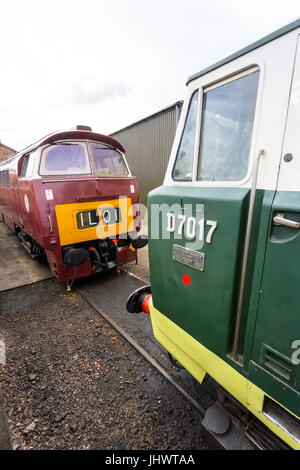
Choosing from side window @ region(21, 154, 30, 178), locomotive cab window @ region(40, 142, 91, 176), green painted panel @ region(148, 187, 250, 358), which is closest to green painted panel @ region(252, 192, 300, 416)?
green painted panel @ region(148, 187, 250, 358)

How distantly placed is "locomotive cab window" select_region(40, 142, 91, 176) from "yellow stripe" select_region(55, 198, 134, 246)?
60 centimetres

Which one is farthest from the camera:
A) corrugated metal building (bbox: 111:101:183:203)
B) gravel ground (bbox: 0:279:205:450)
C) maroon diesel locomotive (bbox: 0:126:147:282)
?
corrugated metal building (bbox: 111:101:183:203)

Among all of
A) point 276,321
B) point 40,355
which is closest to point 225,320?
point 276,321

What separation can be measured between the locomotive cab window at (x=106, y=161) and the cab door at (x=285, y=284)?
350cm

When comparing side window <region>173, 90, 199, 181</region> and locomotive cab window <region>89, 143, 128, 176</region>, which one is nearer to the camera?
side window <region>173, 90, 199, 181</region>

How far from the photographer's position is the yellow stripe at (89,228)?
359cm

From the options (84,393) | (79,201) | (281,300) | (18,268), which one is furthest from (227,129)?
(18,268)

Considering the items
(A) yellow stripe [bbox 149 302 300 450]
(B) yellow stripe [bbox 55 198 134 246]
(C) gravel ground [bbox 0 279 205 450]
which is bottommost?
(C) gravel ground [bbox 0 279 205 450]

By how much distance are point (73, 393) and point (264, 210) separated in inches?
91.9

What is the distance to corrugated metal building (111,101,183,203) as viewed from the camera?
29.2ft

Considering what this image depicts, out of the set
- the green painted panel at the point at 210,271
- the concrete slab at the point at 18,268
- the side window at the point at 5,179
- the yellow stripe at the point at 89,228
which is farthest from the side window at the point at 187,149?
the side window at the point at 5,179

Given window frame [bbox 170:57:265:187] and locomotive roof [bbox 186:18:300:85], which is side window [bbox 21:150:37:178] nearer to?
window frame [bbox 170:57:265:187]

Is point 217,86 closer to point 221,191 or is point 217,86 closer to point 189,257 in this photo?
point 221,191

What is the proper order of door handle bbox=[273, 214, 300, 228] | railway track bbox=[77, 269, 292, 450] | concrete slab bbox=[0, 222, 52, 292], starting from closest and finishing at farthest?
door handle bbox=[273, 214, 300, 228] → railway track bbox=[77, 269, 292, 450] → concrete slab bbox=[0, 222, 52, 292]
